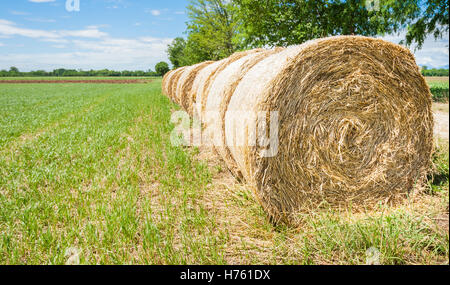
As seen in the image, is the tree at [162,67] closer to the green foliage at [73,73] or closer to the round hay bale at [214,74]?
the green foliage at [73,73]

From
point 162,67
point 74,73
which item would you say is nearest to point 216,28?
point 162,67

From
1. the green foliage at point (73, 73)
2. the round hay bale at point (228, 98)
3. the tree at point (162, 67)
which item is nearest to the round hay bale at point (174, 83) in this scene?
the round hay bale at point (228, 98)

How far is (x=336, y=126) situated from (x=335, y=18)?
10.6 m

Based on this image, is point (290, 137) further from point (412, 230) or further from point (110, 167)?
point (110, 167)

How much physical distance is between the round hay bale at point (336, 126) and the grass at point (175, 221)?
28cm

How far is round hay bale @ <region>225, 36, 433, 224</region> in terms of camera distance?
285 centimetres

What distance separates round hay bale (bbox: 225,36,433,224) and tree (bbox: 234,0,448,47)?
9.69 m

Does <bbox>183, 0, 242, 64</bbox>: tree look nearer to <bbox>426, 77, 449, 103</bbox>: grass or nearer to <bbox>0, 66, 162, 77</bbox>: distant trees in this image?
<bbox>426, 77, 449, 103</bbox>: grass

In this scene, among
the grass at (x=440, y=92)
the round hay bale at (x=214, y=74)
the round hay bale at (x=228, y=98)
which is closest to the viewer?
the round hay bale at (x=228, y=98)

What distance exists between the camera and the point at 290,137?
2.91m

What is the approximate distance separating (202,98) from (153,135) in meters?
1.86

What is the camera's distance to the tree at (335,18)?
37.4 feet

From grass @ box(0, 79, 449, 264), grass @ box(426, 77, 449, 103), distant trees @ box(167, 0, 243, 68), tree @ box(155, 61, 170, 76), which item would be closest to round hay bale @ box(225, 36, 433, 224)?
grass @ box(0, 79, 449, 264)

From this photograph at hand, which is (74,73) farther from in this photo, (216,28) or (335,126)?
(335,126)
